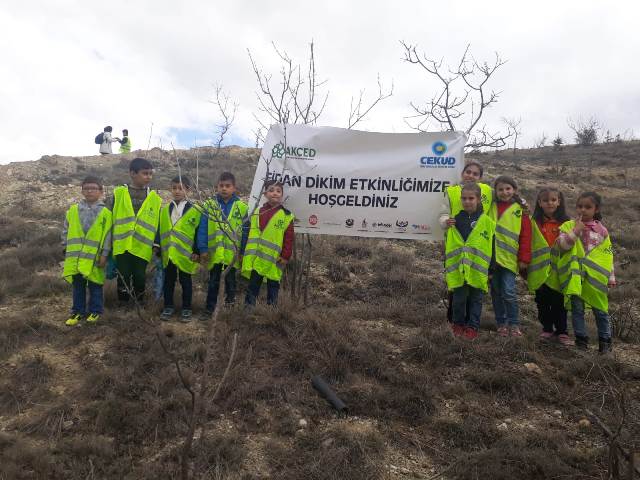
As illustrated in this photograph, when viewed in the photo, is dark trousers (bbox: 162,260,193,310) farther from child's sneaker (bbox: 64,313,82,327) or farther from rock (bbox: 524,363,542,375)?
rock (bbox: 524,363,542,375)

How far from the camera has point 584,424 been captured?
11.4ft

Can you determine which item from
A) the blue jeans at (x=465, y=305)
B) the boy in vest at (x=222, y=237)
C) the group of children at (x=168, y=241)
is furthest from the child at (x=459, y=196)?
the boy in vest at (x=222, y=237)

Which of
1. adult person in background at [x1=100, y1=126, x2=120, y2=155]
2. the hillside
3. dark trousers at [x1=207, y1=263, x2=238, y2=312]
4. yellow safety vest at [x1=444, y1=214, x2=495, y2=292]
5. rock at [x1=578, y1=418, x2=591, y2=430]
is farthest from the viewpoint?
adult person in background at [x1=100, y1=126, x2=120, y2=155]

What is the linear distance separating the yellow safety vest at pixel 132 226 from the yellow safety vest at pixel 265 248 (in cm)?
117

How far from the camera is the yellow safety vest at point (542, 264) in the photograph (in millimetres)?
4844

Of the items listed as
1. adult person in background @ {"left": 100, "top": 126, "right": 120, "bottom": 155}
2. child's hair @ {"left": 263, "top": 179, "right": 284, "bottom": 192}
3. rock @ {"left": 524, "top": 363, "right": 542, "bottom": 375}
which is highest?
adult person in background @ {"left": 100, "top": 126, "right": 120, "bottom": 155}

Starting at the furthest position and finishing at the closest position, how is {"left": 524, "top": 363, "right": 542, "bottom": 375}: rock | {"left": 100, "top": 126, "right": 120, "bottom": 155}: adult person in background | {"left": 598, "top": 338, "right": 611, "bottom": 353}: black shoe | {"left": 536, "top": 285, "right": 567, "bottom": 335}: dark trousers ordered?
{"left": 100, "top": 126, "right": 120, "bottom": 155}: adult person in background < {"left": 536, "top": 285, "right": 567, "bottom": 335}: dark trousers < {"left": 598, "top": 338, "right": 611, "bottom": 353}: black shoe < {"left": 524, "top": 363, "right": 542, "bottom": 375}: rock

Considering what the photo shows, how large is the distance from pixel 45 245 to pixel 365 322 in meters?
5.81

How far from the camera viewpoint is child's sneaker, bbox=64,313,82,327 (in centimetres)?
507

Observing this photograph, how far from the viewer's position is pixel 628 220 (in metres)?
11.1

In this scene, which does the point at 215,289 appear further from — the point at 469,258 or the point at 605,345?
the point at 605,345

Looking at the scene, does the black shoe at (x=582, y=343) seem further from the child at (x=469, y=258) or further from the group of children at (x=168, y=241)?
the group of children at (x=168, y=241)

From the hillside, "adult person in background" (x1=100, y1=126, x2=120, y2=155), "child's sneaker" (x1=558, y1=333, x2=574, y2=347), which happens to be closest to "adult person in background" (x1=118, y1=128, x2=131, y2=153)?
"adult person in background" (x1=100, y1=126, x2=120, y2=155)

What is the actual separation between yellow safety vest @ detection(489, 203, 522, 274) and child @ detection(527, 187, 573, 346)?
0.26 metres
